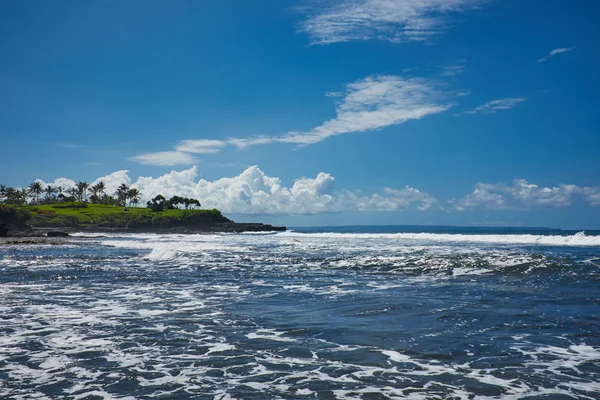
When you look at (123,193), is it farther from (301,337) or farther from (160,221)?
(301,337)

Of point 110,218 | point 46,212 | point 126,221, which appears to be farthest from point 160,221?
point 46,212

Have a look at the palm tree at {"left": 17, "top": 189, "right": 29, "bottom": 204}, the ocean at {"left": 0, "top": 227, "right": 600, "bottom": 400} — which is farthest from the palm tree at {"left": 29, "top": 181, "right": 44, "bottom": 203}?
the ocean at {"left": 0, "top": 227, "right": 600, "bottom": 400}

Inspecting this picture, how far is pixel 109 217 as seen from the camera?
128750 mm

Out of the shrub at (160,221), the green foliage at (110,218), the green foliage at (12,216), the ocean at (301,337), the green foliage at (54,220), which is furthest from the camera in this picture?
the shrub at (160,221)

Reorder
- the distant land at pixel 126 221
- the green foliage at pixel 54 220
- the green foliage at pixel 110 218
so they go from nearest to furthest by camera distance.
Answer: the green foliage at pixel 54 220 → the distant land at pixel 126 221 → the green foliage at pixel 110 218

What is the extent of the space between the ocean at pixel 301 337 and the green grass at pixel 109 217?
109572 mm

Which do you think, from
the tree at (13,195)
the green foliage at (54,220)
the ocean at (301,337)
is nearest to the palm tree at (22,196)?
the tree at (13,195)

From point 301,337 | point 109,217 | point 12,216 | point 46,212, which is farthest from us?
point 109,217

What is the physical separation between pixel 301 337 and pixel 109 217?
130402 millimetres

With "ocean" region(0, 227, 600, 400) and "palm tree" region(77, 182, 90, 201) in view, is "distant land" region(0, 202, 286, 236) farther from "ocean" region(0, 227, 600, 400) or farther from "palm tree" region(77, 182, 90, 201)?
"ocean" region(0, 227, 600, 400)

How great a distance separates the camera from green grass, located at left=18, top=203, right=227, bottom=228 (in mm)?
118125

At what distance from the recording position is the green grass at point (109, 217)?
118125mm

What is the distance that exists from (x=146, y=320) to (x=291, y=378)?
20.5ft

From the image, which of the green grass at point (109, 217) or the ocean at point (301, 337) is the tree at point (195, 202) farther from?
the ocean at point (301, 337)
